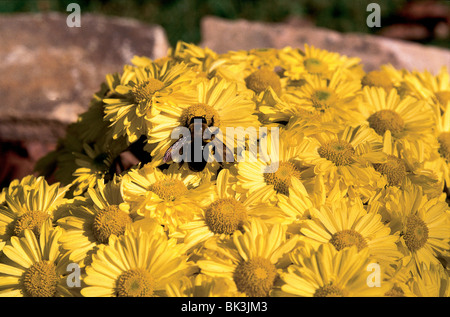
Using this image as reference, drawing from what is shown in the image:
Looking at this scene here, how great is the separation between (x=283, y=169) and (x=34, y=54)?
2785 millimetres

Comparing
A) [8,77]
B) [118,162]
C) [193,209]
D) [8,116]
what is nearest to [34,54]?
[8,77]

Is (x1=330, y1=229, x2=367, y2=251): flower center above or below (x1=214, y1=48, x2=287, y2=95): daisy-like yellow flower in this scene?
below

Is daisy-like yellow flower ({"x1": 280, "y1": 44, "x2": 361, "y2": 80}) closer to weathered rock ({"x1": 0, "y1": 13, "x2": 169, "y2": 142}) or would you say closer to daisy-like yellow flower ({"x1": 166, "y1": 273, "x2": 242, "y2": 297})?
daisy-like yellow flower ({"x1": 166, "y1": 273, "x2": 242, "y2": 297})

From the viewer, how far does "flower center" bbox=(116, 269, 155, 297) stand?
113cm

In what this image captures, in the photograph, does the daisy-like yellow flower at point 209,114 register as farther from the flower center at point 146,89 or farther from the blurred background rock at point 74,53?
the blurred background rock at point 74,53

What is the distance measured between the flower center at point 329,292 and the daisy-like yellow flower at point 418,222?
1.13 ft

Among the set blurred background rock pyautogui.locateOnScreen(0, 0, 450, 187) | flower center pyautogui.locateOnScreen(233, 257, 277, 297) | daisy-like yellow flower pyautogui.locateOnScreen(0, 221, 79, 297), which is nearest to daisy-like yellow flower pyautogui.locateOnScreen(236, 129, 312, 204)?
flower center pyautogui.locateOnScreen(233, 257, 277, 297)

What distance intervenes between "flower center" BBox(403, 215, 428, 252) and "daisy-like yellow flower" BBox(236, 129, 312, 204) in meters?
0.35

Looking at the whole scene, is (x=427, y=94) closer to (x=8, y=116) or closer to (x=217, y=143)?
(x=217, y=143)

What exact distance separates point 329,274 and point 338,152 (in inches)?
17.2

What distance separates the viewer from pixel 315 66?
1.87 meters

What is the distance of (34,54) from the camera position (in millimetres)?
3500

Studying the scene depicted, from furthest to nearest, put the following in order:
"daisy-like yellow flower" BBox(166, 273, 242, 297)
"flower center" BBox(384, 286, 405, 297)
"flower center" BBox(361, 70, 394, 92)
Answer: "flower center" BBox(361, 70, 394, 92), "flower center" BBox(384, 286, 405, 297), "daisy-like yellow flower" BBox(166, 273, 242, 297)

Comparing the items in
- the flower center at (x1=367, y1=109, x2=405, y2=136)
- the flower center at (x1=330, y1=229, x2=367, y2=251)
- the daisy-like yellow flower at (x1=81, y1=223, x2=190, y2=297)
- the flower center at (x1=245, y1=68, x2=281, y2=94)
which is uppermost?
the flower center at (x1=245, y1=68, x2=281, y2=94)
